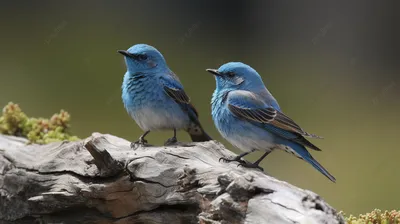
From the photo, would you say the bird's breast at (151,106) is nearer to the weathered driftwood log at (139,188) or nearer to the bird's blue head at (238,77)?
the weathered driftwood log at (139,188)

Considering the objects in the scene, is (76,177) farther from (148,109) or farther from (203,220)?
(203,220)

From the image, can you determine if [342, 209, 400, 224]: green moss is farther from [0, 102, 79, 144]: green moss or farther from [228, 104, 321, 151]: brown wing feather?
[0, 102, 79, 144]: green moss

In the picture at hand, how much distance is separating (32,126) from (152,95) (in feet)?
6.67

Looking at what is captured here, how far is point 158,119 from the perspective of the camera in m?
5.74

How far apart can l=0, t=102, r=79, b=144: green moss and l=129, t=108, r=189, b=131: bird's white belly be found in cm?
148

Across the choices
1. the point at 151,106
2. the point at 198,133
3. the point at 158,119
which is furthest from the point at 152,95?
the point at 198,133

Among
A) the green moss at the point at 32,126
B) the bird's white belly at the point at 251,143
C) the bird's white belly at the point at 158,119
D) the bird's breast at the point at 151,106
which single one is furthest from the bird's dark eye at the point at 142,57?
the green moss at the point at 32,126

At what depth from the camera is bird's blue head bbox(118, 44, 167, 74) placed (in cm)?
582

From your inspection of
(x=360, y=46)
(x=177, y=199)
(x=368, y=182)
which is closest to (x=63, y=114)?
(x=177, y=199)

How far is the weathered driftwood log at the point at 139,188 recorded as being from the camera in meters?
4.24

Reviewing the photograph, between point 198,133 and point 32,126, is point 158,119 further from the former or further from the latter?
point 32,126

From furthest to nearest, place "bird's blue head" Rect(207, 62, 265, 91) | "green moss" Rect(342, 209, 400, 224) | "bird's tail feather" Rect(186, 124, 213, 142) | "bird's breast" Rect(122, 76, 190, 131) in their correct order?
"bird's tail feather" Rect(186, 124, 213, 142), "bird's breast" Rect(122, 76, 190, 131), "bird's blue head" Rect(207, 62, 265, 91), "green moss" Rect(342, 209, 400, 224)

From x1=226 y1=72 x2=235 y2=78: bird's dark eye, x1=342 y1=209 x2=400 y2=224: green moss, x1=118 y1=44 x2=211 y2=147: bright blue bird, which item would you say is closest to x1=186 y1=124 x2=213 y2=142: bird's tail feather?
x1=118 y1=44 x2=211 y2=147: bright blue bird

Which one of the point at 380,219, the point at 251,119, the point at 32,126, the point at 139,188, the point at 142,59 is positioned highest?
the point at 142,59
